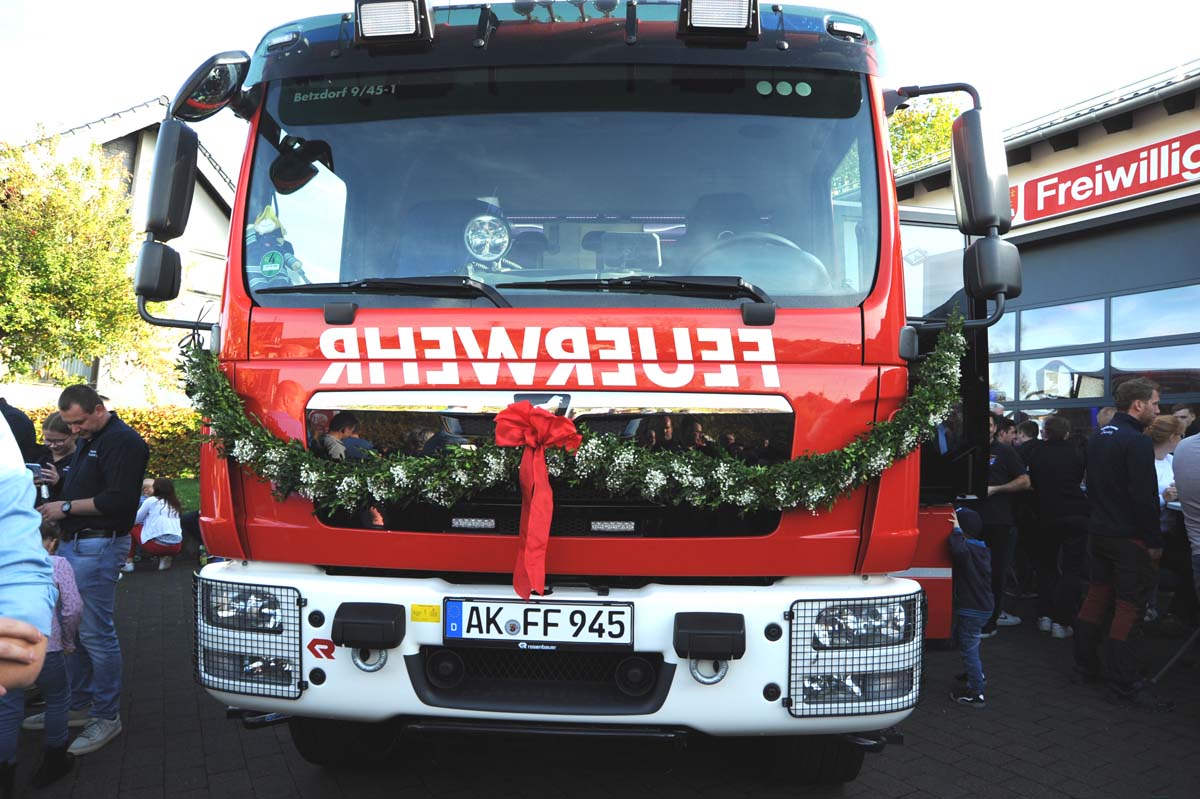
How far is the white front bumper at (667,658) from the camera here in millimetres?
2744

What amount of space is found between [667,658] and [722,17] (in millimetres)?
2161

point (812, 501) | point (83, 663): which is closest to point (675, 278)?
point (812, 501)

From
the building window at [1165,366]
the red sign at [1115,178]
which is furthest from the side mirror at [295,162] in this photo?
the red sign at [1115,178]

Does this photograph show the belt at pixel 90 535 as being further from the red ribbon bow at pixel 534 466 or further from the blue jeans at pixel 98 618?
the red ribbon bow at pixel 534 466

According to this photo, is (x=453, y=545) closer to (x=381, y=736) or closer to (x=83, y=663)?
(x=381, y=736)

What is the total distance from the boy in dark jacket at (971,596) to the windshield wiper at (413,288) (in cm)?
299

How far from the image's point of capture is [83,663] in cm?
465

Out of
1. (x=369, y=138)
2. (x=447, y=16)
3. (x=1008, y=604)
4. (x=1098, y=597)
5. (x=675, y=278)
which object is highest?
(x=447, y=16)

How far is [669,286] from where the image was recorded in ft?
9.81

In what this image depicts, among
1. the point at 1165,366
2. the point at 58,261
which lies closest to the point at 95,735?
the point at 1165,366

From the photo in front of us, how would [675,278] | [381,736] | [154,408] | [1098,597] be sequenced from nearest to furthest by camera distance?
1. [675,278]
2. [381,736]
3. [1098,597]
4. [154,408]

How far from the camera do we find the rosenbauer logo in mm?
2857

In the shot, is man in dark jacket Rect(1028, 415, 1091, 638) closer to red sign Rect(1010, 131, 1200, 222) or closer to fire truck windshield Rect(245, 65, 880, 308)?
Answer: fire truck windshield Rect(245, 65, 880, 308)

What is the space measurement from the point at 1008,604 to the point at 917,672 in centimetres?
586
